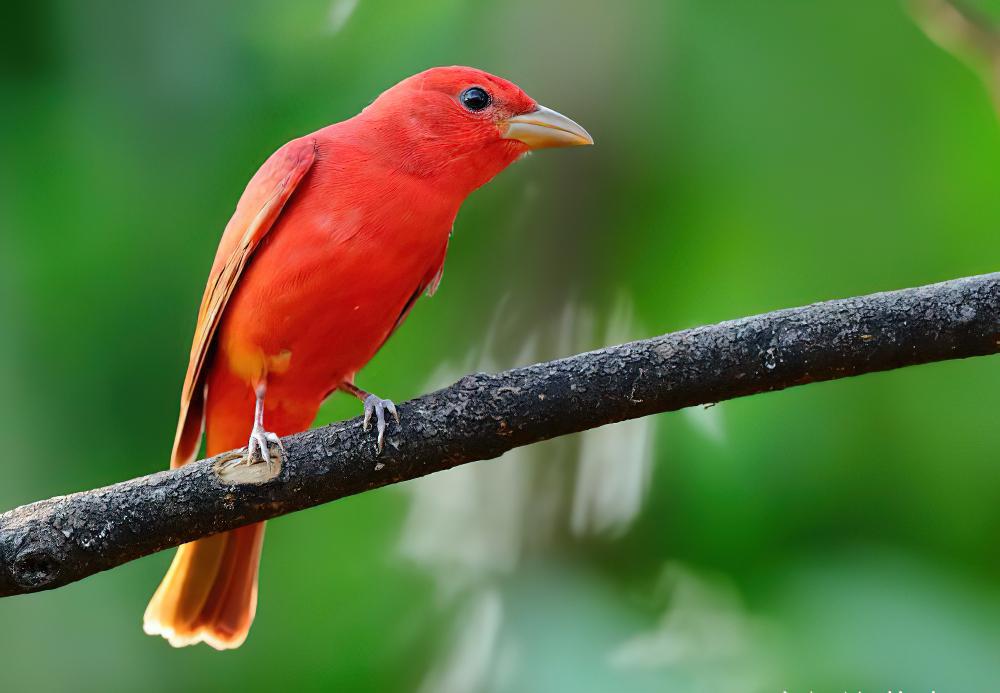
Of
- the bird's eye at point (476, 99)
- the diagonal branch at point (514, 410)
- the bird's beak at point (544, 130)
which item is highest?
the bird's eye at point (476, 99)

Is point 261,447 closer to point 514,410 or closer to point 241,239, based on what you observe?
point 514,410

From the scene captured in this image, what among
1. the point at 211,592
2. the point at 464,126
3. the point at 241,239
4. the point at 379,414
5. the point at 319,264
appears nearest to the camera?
the point at 379,414

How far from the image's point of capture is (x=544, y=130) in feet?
9.58

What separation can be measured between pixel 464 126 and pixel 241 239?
2.29 ft

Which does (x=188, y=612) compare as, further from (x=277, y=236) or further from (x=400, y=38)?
(x=400, y=38)

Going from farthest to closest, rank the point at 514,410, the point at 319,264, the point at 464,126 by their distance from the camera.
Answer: the point at 464,126 → the point at 319,264 → the point at 514,410

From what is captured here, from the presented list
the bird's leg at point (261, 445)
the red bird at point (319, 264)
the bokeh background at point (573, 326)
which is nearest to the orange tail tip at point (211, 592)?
the red bird at point (319, 264)

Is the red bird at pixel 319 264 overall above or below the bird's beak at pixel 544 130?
below

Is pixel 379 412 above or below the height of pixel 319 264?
below

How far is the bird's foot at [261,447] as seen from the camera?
7.19ft

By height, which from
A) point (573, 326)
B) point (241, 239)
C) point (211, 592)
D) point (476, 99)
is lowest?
point (211, 592)

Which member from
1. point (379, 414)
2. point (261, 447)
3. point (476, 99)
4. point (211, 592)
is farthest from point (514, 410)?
point (211, 592)

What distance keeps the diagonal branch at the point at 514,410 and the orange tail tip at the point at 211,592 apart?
1044mm

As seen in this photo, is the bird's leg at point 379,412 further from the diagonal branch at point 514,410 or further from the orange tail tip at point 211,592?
the orange tail tip at point 211,592
